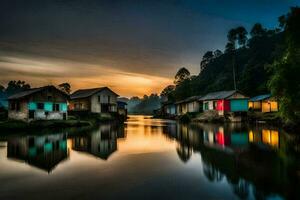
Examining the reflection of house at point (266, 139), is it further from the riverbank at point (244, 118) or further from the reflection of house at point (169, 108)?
the reflection of house at point (169, 108)

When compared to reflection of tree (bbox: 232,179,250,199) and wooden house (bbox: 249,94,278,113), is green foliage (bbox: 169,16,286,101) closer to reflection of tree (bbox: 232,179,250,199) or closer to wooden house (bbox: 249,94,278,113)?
wooden house (bbox: 249,94,278,113)

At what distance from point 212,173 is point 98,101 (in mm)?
50794

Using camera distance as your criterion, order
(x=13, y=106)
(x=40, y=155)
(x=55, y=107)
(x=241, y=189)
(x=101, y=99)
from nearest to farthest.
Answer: (x=241, y=189), (x=40, y=155), (x=13, y=106), (x=55, y=107), (x=101, y=99)

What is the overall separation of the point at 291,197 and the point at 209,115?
43.1 m

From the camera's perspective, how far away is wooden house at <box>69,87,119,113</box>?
190 ft

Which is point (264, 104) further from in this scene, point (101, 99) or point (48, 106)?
point (48, 106)

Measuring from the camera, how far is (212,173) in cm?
1082

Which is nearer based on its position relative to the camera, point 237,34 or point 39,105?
point 39,105

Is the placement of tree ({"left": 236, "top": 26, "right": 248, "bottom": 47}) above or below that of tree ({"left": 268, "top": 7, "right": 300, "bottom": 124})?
above

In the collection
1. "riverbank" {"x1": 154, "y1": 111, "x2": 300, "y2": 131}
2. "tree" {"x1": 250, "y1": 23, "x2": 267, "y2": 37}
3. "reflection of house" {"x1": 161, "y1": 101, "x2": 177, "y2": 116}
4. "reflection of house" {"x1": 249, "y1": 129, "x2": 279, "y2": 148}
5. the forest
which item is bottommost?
"reflection of house" {"x1": 249, "y1": 129, "x2": 279, "y2": 148}

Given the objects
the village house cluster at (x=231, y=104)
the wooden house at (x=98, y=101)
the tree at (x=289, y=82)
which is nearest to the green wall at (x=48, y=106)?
the wooden house at (x=98, y=101)

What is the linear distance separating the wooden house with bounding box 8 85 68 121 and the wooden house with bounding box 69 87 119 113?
11853 millimetres

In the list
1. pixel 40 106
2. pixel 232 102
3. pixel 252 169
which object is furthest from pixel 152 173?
pixel 232 102

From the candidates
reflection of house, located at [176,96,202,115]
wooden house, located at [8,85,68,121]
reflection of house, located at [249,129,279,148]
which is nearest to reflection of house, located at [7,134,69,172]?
reflection of house, located at [249,129,279,148]
